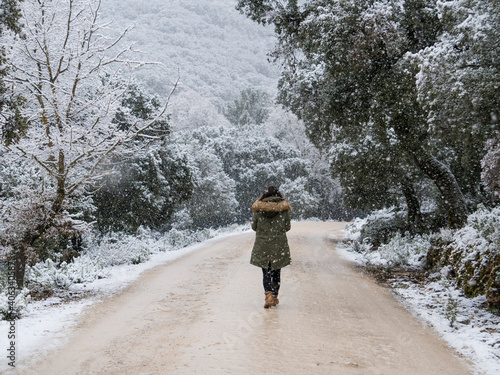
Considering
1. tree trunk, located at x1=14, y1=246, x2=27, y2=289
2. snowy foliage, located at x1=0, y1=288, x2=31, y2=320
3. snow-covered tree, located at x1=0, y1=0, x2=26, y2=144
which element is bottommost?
snowy foliage, located at x1=0, y1=288, x2=31, y2=320

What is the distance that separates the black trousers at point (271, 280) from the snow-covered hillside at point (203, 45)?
6962cm

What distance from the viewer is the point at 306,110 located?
15.3 meters

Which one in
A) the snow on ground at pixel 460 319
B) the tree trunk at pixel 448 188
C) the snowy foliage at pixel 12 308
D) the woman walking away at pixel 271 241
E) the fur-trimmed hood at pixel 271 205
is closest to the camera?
the snow on ground at pixel 460 319

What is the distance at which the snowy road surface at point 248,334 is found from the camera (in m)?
4.52

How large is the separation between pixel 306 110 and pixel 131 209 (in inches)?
321

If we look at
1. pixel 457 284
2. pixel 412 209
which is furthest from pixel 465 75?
pixel 412 209

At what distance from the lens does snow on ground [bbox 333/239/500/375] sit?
4.98m

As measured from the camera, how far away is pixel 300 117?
16.9 meters

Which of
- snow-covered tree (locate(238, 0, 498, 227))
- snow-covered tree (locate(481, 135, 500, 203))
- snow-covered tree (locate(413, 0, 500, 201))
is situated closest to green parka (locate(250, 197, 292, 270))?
snow-covered tree (locate(413, 0, 500, 201))

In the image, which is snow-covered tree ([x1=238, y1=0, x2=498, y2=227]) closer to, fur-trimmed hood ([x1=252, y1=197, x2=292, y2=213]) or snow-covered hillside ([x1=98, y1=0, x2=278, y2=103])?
fur-trimmed hood ([x1=252, y1=197, x2=292, y2=213])

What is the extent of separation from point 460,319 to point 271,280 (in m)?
2.83

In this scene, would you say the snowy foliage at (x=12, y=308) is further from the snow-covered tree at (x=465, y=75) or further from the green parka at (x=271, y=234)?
the snow-covered tree at (x=465, y=75)

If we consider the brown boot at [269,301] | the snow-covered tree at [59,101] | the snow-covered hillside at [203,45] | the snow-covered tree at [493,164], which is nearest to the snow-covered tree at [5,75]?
the snow-covered tree at [59,101]

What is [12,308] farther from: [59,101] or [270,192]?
[270,192]
